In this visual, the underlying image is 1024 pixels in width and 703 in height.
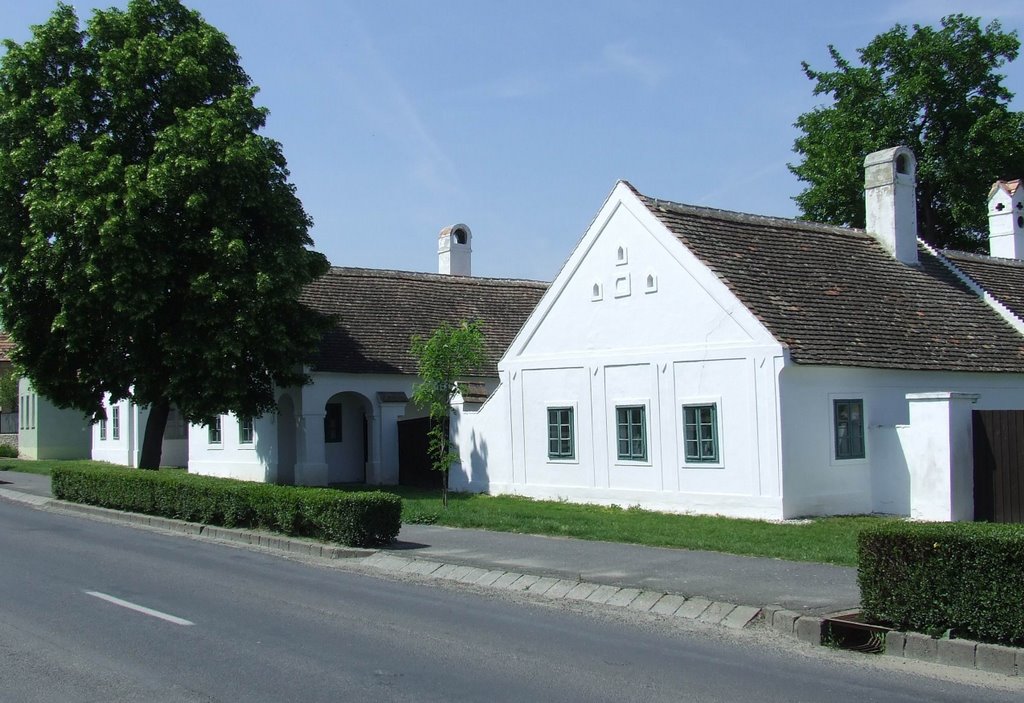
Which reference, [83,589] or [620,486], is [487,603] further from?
[620,486]

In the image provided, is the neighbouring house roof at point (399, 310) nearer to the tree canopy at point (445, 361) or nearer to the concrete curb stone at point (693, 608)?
the tree canopy at point (445, 361)

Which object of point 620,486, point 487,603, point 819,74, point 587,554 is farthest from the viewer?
point 819,74

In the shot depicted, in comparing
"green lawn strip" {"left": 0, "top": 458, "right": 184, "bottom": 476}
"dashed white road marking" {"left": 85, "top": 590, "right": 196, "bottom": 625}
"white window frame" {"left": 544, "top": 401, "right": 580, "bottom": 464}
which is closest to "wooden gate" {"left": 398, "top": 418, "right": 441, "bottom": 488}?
"white window frame" {"left": 544, "top": 401, "right": 580, "bottom": 464}

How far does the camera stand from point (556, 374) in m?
23.7

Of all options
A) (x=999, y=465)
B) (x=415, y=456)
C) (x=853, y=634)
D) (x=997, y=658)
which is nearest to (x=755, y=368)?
(x=999, y=465)

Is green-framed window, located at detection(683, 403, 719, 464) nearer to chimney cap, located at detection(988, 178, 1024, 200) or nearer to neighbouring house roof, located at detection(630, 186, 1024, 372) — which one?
neighbouring house roof, located at detection(630, 186, 1024, 372)

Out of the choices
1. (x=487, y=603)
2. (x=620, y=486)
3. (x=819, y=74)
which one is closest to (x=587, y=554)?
(x=487, y=603)

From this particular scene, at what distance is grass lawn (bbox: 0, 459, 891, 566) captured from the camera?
14414mm

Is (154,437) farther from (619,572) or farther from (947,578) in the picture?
(947,578)

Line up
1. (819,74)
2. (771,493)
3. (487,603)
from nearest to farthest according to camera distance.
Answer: (487,603), (771,493), (819,74)

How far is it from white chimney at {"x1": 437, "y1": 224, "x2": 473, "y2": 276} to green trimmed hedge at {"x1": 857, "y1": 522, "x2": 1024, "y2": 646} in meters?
29.6

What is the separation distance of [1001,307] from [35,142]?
22.8m

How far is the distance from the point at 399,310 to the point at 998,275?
55.3 feet

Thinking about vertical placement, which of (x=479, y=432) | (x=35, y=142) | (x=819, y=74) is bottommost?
(x=479, y=432)
